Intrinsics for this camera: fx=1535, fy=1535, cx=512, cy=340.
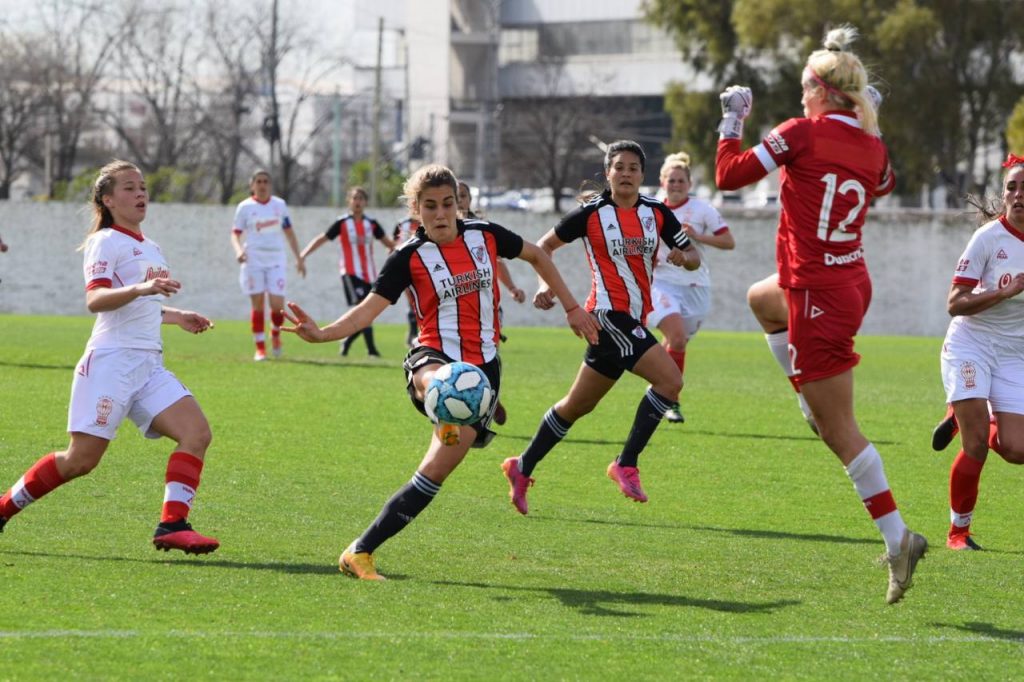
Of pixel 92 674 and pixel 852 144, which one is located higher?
pixel 852 144

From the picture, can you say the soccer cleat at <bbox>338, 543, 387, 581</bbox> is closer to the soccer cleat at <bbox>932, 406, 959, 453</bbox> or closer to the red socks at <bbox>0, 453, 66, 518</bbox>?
the red socks at <bbox>0, 453, 66, 518</bbox>

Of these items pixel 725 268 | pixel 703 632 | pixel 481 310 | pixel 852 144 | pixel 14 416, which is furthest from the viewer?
pixel 725 268

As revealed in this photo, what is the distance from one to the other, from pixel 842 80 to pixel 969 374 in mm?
1965

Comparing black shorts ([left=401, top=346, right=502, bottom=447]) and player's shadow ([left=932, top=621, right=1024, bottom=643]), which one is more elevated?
black shorts ([left=401, top=346, right=502, bottom=447])

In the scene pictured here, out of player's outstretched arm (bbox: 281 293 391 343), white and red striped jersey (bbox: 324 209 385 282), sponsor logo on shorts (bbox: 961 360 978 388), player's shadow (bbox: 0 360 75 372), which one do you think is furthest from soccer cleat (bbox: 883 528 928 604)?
white and red striped jersey (bbox: 324 209 385 282)

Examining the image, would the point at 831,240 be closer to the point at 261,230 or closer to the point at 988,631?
the point at 988,631

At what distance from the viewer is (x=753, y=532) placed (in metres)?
7.82

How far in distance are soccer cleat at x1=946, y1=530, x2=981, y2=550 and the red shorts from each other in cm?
183

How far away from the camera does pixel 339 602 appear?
588cm

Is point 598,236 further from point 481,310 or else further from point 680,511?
point 481,310

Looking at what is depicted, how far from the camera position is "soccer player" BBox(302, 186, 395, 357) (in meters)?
19.9

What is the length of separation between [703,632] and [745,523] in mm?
2597

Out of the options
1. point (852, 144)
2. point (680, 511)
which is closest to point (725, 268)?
point (680, 511)

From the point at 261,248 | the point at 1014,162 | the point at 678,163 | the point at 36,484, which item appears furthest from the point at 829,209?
the point at 261,248
